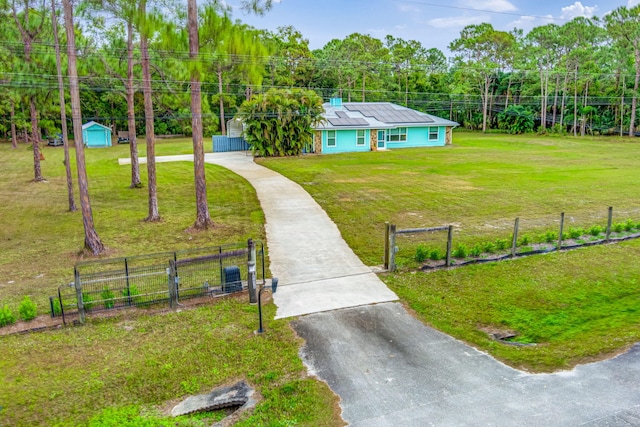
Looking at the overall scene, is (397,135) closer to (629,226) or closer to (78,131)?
(629,226)

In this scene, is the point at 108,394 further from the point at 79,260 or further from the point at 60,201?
the point at 60,201

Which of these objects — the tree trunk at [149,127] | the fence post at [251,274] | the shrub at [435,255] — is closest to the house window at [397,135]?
the tree trunk at [149,127]

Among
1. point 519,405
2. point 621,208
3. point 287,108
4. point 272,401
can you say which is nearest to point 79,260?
point 272,401

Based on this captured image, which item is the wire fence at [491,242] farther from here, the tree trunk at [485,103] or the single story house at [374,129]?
the tree trunk at [485,103]

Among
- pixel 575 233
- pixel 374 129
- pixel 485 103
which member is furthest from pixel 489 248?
pixel 485 103

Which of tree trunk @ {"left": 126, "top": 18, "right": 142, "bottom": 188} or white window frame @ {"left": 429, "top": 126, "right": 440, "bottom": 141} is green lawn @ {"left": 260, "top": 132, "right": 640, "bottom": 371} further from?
white window frame @ {"left": 429, "top": 126, "right": 440, "bottom": 141}

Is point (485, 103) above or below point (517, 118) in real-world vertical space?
above
